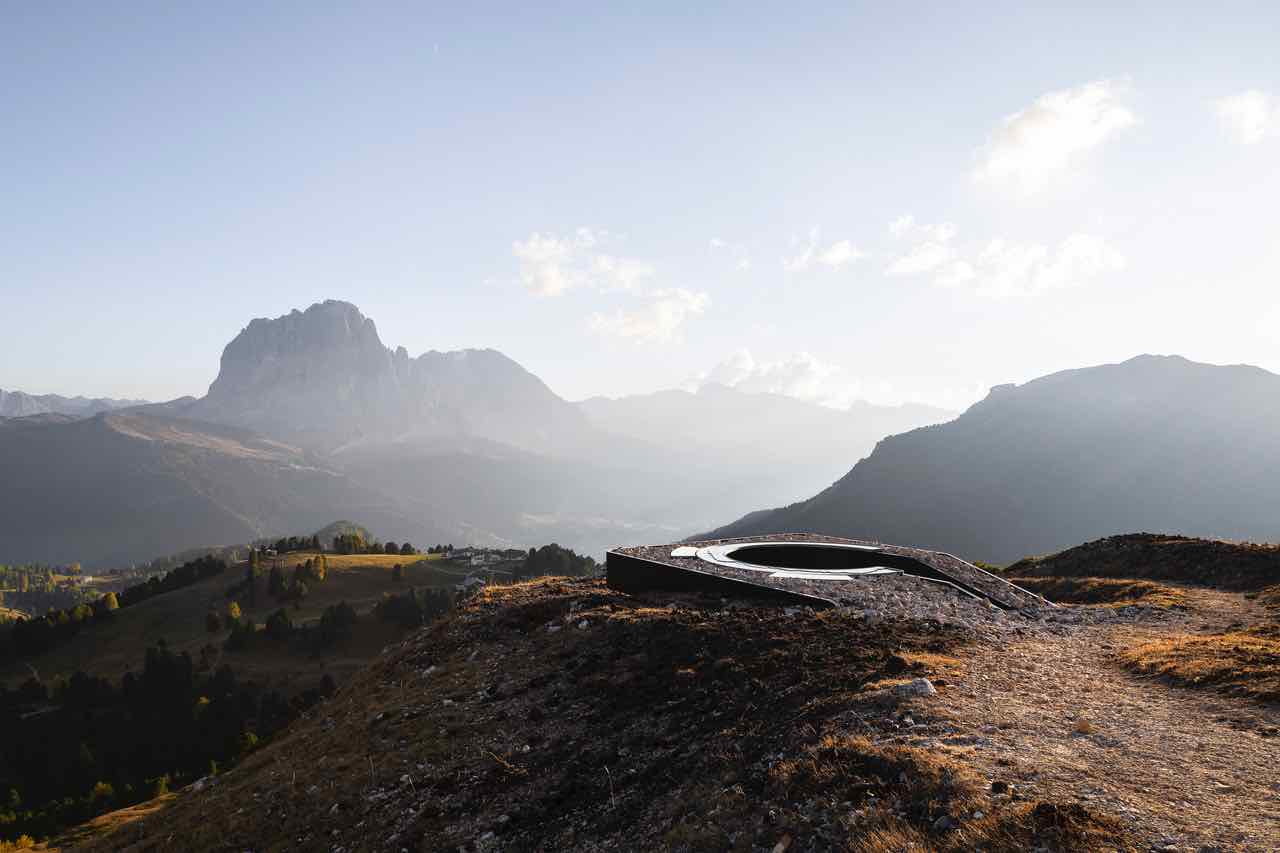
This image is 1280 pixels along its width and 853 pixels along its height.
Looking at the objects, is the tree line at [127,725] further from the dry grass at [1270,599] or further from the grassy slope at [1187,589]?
the dry grass at [1270,599]

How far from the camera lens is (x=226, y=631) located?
13562cm

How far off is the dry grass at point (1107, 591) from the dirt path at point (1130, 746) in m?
13.2

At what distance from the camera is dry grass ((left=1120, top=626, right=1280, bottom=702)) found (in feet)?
55.1

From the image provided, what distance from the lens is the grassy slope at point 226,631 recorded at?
395 ft

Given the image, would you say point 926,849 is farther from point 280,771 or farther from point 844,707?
point 280,771

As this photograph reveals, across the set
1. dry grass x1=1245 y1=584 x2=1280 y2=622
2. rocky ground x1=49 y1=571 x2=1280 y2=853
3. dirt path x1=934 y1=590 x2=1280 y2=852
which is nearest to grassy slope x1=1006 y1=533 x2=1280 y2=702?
dry grass x1=1245 y1=584 x2=1280 y2=622

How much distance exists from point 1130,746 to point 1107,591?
82.9 feet

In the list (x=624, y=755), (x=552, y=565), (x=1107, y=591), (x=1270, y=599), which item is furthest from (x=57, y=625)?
(x=1270, y=599)

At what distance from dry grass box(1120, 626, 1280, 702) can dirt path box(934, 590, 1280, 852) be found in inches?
26.0

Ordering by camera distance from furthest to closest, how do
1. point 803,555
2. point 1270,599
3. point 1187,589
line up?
point 803,555 < point 1187,589 < point 1270,599

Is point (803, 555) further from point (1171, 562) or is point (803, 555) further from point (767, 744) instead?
point (767, 744)

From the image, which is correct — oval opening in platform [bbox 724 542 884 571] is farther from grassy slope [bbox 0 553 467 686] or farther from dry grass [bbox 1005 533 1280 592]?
grassy slope [bbox 0 553 467 686]

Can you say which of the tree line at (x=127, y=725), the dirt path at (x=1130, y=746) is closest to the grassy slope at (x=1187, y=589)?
the dirt path at (x=1130, y=746)

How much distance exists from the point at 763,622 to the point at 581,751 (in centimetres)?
984
